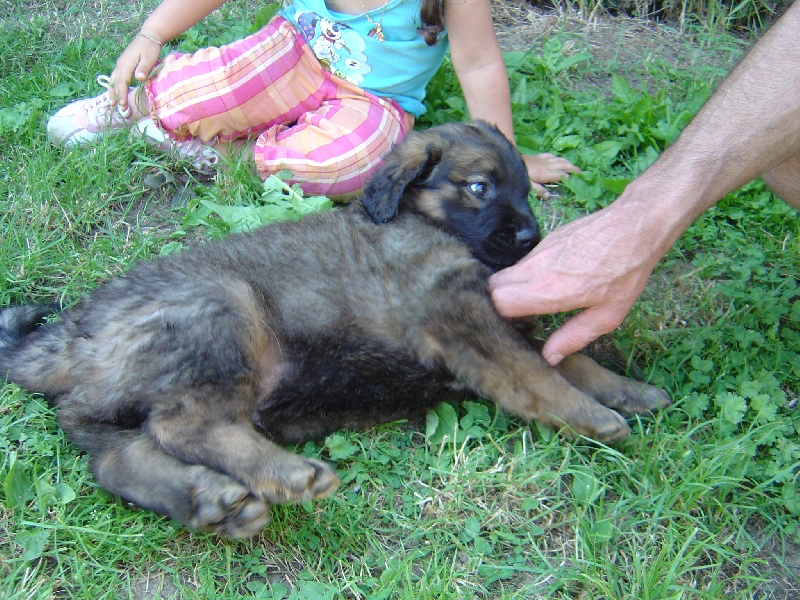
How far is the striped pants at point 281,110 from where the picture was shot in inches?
149

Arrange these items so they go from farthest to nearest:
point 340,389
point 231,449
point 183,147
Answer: point 183,147 < point 340,389 < point 231,449

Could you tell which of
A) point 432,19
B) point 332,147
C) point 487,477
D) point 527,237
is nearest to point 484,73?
point 432,19

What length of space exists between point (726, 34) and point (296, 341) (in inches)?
176

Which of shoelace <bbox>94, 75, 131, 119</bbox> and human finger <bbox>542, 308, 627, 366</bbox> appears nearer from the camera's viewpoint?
human finger <bbox>542, 308, 627, 366</bbox>

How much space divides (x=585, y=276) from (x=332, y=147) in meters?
1.82

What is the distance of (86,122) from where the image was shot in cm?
402

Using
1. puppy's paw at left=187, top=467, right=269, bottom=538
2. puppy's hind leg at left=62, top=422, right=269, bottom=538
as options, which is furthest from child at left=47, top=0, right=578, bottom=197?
puppy's paw at left=187, top=467, right=269, bottom=538

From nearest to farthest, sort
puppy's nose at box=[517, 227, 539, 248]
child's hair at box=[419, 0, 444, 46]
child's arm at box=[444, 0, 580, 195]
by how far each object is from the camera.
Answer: puppy's nose at box=[517, 227, 539, 248] < child's hair at box=[419, 0, 444, 46] < child's arm at box=[444, 0, 580, 195]

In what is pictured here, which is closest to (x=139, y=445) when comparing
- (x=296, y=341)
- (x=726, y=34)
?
(x=296, y=341)

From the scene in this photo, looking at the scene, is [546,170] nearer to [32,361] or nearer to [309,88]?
[309,88]

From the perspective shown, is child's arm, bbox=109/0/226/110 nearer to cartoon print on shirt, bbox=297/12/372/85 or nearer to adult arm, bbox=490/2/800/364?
cartoon print on shirt, bbox=297/12/372/85

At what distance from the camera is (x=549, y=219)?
3.76 m

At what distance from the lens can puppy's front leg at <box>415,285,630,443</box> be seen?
252 cm

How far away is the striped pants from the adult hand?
148 cm
